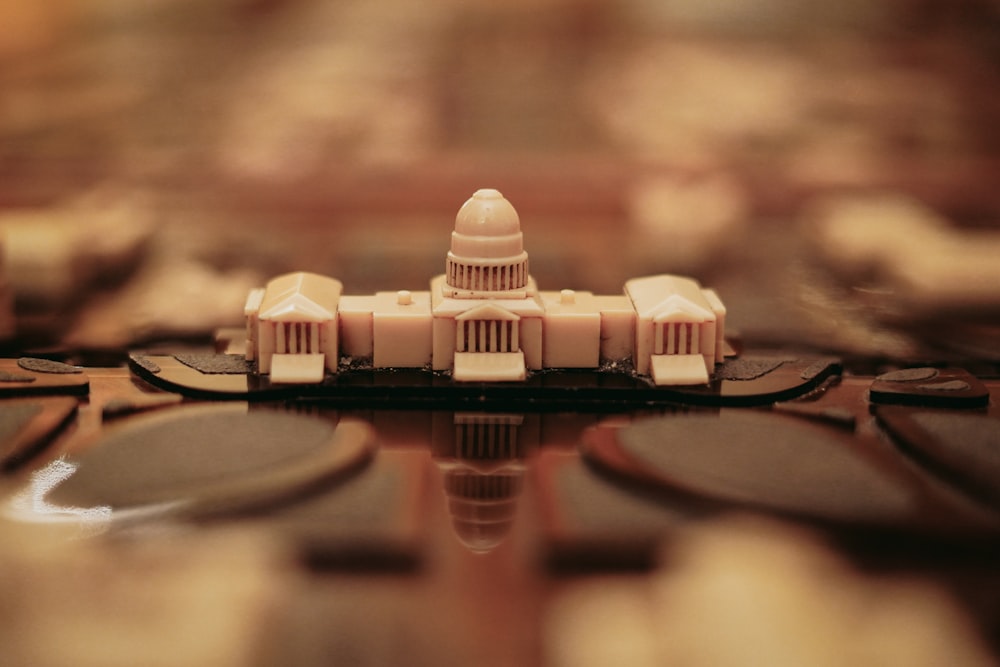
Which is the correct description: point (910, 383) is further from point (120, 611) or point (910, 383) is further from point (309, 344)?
point (120, 611)

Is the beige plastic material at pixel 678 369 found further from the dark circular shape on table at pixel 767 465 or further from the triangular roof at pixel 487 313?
the triangular roof at pixel 487 313

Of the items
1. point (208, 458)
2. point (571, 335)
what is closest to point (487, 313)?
point (571, 335)

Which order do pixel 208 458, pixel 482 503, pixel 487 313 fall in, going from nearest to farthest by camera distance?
1. pixel 482 503
2. pixel 208 458
3. pixel 487 313

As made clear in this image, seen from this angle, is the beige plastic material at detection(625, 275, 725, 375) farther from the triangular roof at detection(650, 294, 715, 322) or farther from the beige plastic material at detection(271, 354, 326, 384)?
the beige plastic material at detection(271, 354, 326, 384)

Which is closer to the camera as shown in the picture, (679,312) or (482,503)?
(482,503)

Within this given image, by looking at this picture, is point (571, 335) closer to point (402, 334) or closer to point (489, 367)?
point (489, 367)

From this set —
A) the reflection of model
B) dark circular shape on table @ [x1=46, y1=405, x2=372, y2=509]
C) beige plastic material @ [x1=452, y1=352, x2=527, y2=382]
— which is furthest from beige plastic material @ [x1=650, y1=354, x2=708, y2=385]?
dark circular shape on table @ [x1=46, y1=405, x2=372, y2=509]

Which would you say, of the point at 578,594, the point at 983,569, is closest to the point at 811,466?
the point at 983,569
